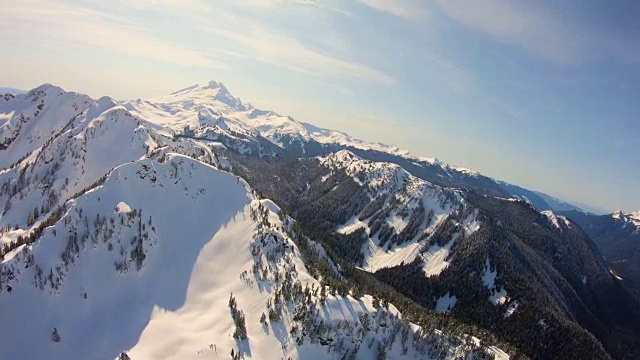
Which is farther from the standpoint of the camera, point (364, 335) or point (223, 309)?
point (223, 309)

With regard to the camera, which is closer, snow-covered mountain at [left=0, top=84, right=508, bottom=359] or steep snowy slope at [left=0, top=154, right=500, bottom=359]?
steep snowy slope at [left=0, top=154, right=500, bottom=359]

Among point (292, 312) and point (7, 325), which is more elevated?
point (292, 312)

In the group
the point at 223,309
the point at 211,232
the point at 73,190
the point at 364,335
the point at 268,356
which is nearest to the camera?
the point at 268,356

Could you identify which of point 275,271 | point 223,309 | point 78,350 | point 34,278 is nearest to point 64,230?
point 34,278

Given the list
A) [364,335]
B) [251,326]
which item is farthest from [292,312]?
[364,335]

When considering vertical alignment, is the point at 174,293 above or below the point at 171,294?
above

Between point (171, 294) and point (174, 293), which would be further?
point (174, 293)

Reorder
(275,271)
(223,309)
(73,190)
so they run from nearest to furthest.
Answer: (223,309) < (275,271) < (73,190)

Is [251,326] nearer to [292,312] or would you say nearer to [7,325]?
[292,312]

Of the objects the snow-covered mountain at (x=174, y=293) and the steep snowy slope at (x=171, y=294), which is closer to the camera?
the steep snowy slope at (x=171, y=294)

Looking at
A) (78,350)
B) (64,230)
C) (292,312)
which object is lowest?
(78,350)
